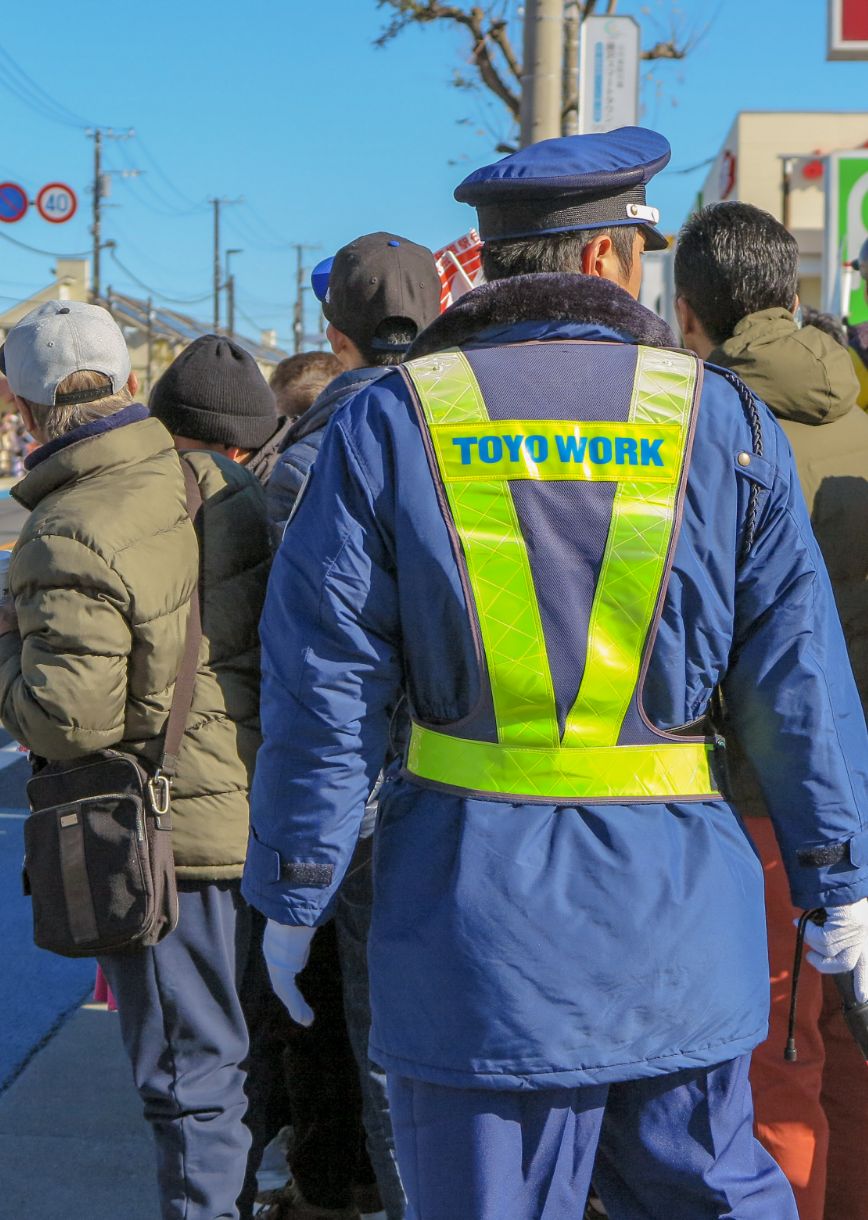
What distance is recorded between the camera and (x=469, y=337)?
6.14 feet

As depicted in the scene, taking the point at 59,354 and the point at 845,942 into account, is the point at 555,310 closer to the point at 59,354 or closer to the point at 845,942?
the point at 845,942

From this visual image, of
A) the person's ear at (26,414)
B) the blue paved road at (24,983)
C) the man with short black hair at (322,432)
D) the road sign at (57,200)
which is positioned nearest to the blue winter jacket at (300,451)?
the man with short black hair at (322,432)

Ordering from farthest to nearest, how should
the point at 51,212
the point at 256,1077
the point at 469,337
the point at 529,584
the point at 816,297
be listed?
the point at 51,212, the point at 816,297, the point at 256,1077, the point at 469,337, the point at 529,584

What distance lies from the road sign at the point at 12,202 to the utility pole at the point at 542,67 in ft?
115

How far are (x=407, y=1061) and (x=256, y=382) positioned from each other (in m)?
1.87

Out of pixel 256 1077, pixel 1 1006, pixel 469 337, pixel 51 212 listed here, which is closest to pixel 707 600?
pixel 469 337

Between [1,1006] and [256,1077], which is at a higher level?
[256,1077]

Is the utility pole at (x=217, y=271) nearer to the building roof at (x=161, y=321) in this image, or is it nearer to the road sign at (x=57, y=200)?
the building roof at (x=161, y=321)

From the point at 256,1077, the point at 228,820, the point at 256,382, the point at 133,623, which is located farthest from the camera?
the point at 256,382

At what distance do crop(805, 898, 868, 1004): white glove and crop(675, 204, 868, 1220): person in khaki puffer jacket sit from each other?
78 centimetres

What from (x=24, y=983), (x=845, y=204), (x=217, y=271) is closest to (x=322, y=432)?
(x=24, y=983)

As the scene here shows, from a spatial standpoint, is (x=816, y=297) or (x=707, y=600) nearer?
(x=707, y=600)

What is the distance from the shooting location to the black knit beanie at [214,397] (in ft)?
10.3

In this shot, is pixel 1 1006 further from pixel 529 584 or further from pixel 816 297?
pixel 816 297
